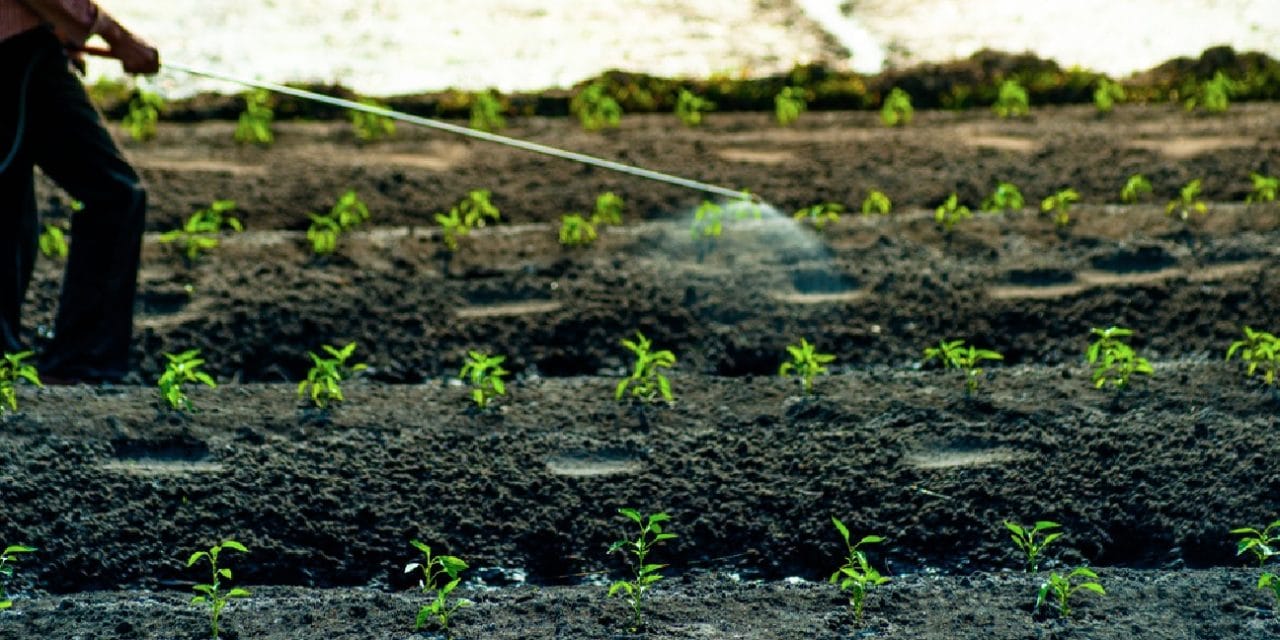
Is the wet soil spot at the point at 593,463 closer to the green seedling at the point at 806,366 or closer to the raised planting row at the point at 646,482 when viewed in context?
the raised planting row at the point at 646,482

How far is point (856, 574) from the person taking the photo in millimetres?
4027

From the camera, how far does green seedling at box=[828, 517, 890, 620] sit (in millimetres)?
4012

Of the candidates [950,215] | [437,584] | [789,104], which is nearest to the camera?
[437,584]

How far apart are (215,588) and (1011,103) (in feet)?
18.5

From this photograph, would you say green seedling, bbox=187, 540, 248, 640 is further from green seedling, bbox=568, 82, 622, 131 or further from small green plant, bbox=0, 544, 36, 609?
green seedling, bbox=568, 82, 622, 131

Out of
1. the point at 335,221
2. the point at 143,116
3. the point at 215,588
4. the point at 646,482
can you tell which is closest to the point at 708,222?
the point at 335,221

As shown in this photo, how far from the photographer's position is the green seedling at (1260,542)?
423 cm

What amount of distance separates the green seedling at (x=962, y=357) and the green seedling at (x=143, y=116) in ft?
13.1

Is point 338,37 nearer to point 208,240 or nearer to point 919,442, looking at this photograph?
point 208,240

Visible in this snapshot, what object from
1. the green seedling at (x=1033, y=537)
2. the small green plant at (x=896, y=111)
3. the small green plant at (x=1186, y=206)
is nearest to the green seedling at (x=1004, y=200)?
the small green plant at (x=1186, y=206)

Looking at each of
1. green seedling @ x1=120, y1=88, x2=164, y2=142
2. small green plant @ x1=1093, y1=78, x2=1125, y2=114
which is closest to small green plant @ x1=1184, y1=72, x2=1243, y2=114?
small green plant @ x1=1093, y1=78, x2=1125, y2=114

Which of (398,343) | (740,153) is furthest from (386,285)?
(740,153)

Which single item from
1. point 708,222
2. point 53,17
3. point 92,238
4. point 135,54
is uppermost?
point 53,17

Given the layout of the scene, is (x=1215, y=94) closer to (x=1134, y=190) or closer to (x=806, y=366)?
(x=1134, y=190)
